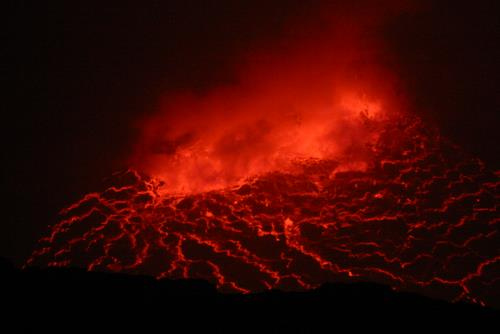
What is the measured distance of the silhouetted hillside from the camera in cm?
245

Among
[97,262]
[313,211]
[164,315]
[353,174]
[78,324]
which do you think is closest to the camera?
[78,324]

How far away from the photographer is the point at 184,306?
2.65 meters

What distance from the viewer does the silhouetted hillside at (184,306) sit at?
2445mm

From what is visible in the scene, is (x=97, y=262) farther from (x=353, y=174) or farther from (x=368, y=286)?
(x=368, y=286)

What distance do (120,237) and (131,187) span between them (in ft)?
4.61

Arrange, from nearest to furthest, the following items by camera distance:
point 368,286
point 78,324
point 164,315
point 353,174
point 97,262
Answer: point 78,324 → point 164,315 → point 368,286 → point 97,262 → point 353,174

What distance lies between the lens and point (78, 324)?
7.79 ft

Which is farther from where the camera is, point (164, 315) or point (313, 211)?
point (313, 211)

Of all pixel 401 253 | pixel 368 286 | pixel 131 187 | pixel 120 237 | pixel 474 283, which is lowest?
pixel 368 286

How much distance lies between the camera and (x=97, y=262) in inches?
315

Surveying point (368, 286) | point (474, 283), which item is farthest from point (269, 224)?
point (368, 286)

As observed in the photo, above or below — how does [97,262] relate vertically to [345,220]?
below

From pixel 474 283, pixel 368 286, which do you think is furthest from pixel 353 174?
pixel 368 286

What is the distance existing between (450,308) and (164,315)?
184cm
